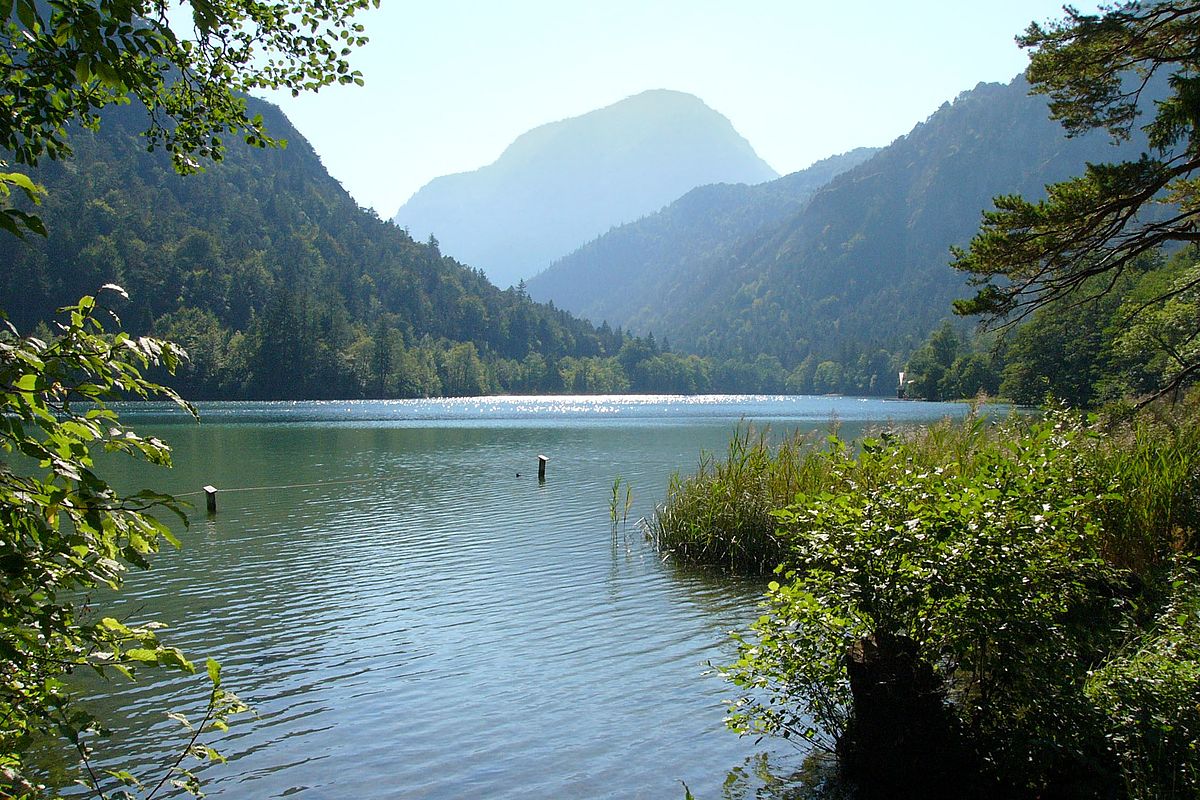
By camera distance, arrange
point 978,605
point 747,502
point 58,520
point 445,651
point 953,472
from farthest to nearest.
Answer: point 747,502 → point 445,651 → point 953,472 → point 978,605 → point 58,520

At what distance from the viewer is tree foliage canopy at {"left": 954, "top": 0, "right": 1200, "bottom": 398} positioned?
1119 centimetres

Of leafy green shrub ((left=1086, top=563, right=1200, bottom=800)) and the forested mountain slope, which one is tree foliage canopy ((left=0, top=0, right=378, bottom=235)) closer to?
leafy green shrub ((left=1086, top=563, right=1200, bottom=800))

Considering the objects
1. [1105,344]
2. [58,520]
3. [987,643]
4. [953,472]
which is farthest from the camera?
[1105,344]

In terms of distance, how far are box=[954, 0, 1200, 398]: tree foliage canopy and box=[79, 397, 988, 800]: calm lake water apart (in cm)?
485

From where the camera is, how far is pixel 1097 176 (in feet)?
37.6

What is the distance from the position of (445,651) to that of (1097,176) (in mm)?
11638

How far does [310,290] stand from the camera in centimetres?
17638

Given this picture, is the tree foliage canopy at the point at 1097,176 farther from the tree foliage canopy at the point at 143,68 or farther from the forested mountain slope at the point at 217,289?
the forested mountain slope at the point at 217,289

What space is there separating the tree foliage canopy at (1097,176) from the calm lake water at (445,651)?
191 inches

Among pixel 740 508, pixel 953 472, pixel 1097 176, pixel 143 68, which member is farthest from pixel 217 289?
pixel 143 68

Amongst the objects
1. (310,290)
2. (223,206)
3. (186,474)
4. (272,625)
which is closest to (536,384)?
A: (310,290)

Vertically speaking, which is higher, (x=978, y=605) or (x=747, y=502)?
(x=978, y=605)

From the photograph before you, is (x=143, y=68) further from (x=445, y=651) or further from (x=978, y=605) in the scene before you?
(x=445, y=651)

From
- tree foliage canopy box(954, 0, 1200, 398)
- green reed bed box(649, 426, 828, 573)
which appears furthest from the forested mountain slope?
tree foliage canopy box(954, 0, 1200, 398)
